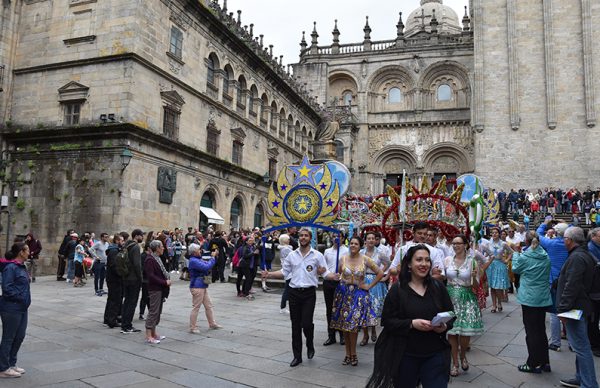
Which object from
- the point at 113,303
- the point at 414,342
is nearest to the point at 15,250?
the point at 113,303

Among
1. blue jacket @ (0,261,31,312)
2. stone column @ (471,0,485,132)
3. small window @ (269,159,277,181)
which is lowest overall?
blue jacket @ (0,261,31,312)

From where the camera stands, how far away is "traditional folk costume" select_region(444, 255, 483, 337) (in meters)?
5.99

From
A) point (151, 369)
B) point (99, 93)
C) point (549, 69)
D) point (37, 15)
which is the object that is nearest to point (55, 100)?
point (99, 93)

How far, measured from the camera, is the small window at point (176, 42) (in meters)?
20.6

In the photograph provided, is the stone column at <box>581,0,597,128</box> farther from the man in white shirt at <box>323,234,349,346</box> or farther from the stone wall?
the man in white shirt at <box>323,234,349,346</box>

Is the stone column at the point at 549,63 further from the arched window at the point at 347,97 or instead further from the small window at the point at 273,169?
the small window at the point at 273,169

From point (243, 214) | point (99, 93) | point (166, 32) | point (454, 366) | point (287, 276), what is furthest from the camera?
point (243, 214)

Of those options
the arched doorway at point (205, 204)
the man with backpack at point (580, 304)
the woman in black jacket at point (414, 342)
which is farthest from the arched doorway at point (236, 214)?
the woman in black jacket at point (414, 342)

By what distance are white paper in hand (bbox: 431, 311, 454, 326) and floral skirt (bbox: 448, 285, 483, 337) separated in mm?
2567

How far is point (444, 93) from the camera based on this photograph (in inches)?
1697

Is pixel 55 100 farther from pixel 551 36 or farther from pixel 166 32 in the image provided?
pixel 551 36

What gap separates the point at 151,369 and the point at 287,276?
87.4 inches

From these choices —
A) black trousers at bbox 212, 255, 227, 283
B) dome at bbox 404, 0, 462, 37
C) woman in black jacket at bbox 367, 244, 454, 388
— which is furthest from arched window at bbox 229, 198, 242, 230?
dome at bbox 404, 0, 462, 37

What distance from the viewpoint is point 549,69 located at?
3366cm
